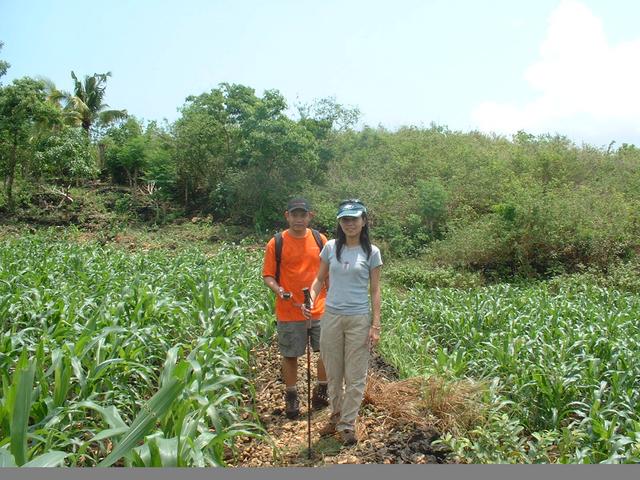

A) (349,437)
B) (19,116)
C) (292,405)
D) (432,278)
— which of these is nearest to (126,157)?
(19,116)

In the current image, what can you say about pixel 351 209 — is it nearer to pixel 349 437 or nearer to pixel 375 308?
pixel 375 308

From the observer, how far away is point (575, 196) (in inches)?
518

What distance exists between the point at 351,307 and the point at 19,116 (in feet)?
52.5

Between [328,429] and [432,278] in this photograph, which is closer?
[328,429]

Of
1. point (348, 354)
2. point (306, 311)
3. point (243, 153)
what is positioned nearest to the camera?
point (348, 354)

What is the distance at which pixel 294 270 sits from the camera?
4160 mm

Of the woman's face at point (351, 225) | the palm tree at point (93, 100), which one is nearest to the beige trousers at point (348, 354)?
the woman's face at point (351, 225)

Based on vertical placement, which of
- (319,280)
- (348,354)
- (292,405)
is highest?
(319,280)

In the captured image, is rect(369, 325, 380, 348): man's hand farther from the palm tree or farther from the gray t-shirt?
the palm tree

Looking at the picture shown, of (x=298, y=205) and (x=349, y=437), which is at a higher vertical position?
(x=298, y=205)

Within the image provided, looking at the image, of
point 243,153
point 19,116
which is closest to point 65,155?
point 19,116

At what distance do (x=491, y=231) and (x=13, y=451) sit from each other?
1227 centimetres

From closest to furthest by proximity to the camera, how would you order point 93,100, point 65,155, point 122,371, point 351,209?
point 351,209 < point 122,371 < point 65,155 < point 93,100

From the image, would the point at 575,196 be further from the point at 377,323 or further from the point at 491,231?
the point at 377,323
